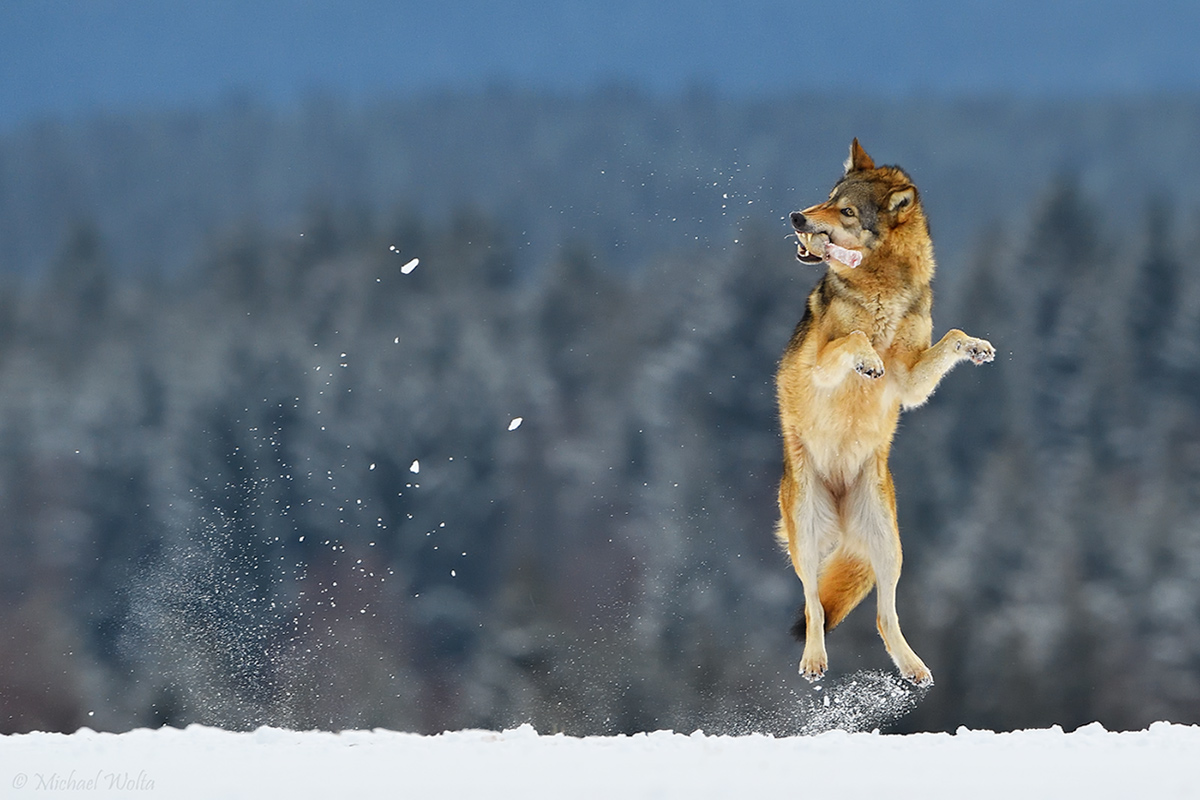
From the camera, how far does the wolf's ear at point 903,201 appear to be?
6.80 m

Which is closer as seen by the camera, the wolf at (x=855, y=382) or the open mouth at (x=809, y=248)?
the open mouth at (x=809, y=248)

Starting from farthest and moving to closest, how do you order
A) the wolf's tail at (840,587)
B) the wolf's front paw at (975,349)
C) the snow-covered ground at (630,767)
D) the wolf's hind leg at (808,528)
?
the wolf's tail at (840,587), the wolf's hind leg at (808,528), the wolf's front paw at (975,349), the snow-covered ground at (630,767)

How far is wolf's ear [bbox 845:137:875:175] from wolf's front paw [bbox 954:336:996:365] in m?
1.00

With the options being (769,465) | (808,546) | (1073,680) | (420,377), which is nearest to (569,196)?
(420,377)

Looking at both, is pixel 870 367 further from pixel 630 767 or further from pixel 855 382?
pixel 630 767

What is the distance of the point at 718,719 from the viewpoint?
30.6 metres

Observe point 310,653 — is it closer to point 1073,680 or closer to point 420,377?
point 420,377

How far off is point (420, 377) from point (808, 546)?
136 feet

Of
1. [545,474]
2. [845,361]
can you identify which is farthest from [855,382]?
[545,474]

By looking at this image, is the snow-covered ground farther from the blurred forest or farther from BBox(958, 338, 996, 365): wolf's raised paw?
the blurred forest

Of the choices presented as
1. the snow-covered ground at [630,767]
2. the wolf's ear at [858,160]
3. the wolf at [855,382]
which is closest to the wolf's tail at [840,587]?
the wolf at [855,382]

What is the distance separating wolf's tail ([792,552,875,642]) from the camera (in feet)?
25.3

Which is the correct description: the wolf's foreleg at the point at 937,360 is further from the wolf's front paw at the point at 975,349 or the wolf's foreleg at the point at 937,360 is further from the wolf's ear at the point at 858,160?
the wolf's ear at the point at 858,160

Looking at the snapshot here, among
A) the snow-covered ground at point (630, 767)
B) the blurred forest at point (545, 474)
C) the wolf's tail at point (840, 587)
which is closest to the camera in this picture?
the snow-covered ground at point (630, 767)
